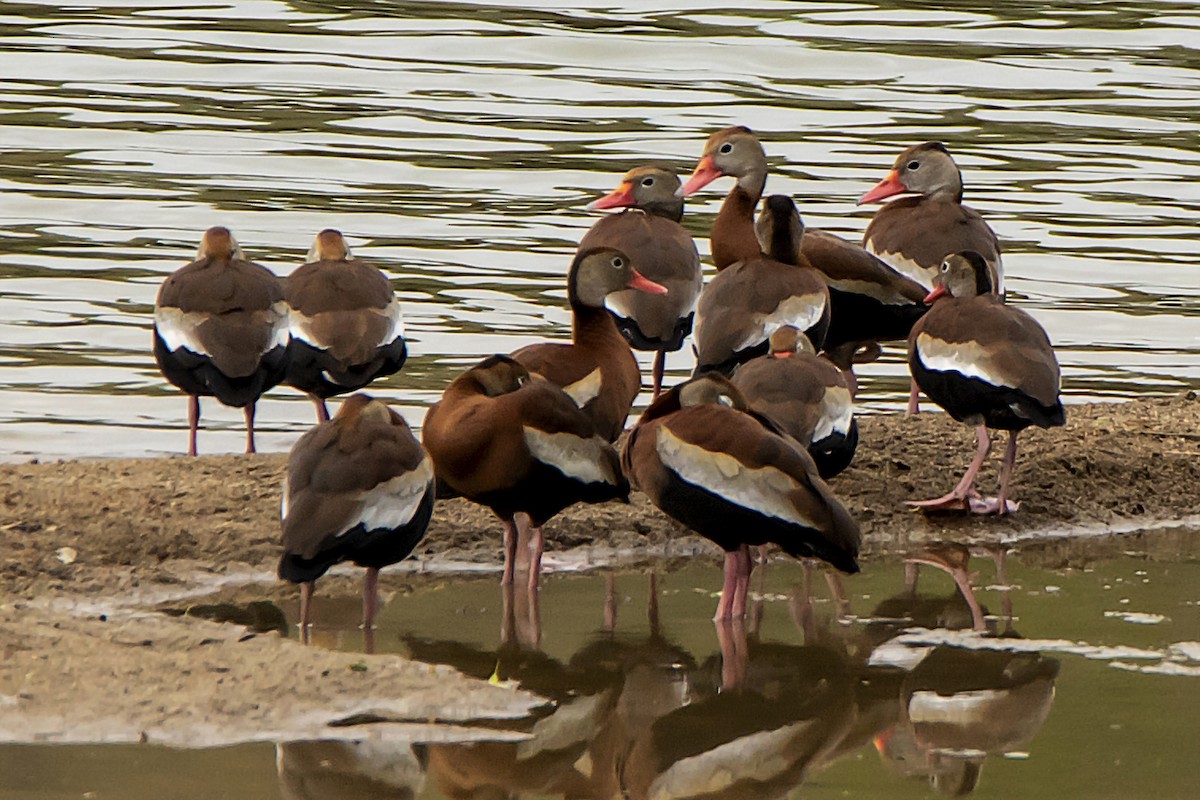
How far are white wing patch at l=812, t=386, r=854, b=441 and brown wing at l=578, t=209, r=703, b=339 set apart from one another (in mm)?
2310

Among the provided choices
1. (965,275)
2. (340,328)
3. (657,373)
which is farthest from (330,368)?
Answer: (965,275)

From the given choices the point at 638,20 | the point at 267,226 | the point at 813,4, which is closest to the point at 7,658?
the point at 267,226

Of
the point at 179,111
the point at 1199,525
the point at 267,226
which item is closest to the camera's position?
the point at 1199,525

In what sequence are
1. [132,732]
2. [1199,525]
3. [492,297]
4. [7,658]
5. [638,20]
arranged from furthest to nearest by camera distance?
1. [638,20]
2. [492,297]
3. [1199,525]
4. [7,658]
5. [132,732]

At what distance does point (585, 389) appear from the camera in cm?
896

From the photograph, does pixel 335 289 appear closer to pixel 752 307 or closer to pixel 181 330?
pixel 181 330

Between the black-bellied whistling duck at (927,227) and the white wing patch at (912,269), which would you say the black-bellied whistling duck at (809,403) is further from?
the white wing patch at (912,269)

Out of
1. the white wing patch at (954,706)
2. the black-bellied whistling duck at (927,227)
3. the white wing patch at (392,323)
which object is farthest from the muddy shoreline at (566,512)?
the white wing patch at (954,706)

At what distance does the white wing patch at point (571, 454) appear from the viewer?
782cm

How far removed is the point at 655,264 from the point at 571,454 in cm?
334

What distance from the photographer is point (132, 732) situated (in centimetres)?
571

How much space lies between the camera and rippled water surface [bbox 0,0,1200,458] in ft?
45.3

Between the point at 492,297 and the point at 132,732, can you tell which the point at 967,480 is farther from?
the point at 492,297

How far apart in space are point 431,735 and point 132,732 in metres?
0.80
